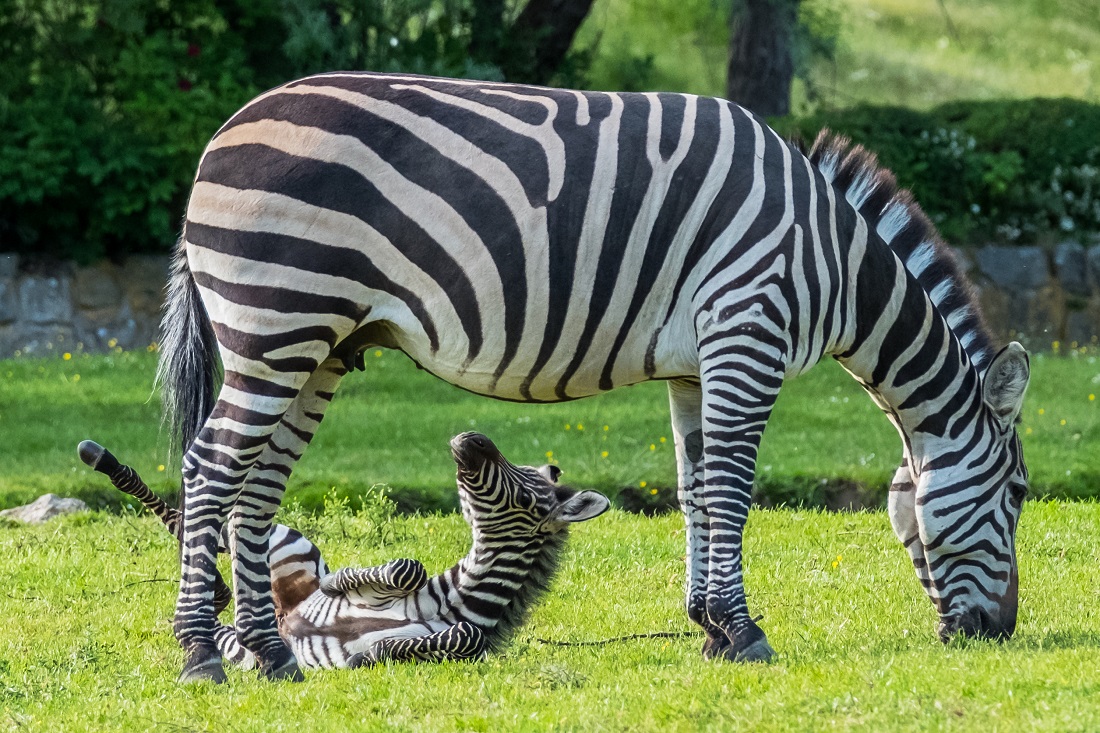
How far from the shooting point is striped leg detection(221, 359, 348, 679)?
548cm

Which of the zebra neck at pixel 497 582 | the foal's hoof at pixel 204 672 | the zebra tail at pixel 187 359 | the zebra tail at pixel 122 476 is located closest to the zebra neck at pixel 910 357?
the zebra neck at pixel 497 582

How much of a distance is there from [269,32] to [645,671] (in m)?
14.1

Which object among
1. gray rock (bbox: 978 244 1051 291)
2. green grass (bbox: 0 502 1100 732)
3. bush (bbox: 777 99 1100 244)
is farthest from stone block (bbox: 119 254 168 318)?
gray rock (bbox: 978 244 1051 291)

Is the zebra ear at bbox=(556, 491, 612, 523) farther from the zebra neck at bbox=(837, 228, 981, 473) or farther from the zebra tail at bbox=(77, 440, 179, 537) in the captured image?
the zebra tail at bbox=(77, 440, 179, 537)

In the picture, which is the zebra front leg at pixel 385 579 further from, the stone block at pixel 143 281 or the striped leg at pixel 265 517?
the stone block at pixel 143 281

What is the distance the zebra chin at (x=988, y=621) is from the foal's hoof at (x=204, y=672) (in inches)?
122

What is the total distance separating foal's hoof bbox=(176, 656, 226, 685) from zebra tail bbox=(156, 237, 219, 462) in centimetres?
106

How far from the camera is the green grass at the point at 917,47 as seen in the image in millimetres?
27297

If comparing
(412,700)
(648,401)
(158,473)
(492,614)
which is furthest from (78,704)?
(648,401)

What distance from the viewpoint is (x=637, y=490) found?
988 centimetres

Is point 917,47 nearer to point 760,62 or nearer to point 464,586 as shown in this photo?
point 760,62

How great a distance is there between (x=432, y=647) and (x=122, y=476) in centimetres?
172

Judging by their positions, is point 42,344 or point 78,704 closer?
point 78,704

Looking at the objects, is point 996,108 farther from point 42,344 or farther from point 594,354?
point 594,354
